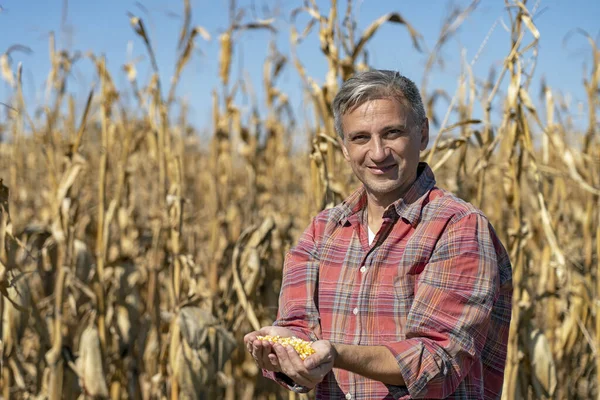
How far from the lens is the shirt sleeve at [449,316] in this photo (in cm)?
118

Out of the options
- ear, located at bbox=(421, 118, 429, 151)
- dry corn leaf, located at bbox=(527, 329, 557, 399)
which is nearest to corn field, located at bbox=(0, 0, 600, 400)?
dry corn leaf, located at bbox=(527, 329, 557, 399)

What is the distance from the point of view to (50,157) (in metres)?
2.39

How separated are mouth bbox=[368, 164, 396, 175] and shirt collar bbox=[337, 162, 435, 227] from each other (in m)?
0.06

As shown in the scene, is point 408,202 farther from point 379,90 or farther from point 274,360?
point 274,360

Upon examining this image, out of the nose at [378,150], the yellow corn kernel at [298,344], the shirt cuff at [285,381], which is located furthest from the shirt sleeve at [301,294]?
the nose at [378,150]

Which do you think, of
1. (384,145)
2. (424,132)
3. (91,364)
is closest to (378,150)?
(384,145)

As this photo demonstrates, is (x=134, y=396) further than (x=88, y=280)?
Yes

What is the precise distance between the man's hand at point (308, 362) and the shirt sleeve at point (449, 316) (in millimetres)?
125

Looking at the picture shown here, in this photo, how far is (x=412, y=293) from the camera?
1294mm

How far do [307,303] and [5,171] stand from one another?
528 centimetres

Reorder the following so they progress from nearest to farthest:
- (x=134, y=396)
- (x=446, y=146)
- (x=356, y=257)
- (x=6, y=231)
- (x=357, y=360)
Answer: (x=357, y=360)
(x=356, y=257)
(x=6, y=231)
(x=446, y=146)
(x=134, y=396)

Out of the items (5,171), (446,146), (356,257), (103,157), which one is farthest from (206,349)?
(5,171)

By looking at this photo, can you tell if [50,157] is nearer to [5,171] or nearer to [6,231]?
[6,231]

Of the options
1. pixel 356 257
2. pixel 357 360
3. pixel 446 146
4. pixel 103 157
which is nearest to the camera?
pixel 357 360
